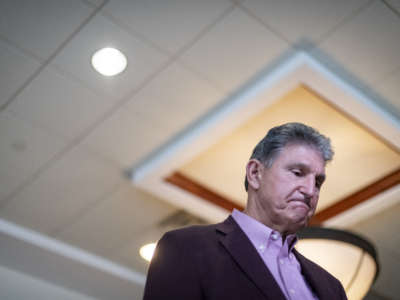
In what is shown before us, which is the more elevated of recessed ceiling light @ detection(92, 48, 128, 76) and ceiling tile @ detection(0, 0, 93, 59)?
ceiling tile @ detection(0, 0, 93, 59)

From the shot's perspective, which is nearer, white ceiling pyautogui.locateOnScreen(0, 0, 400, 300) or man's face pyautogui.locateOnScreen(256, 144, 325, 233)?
man's face pyautogui.locateOnScreen(256, 144, 325, 233)

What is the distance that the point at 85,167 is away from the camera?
433 centimetres

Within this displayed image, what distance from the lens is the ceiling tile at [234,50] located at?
3.24 m

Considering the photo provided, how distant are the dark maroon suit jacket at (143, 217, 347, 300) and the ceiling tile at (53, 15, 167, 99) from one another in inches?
88.2

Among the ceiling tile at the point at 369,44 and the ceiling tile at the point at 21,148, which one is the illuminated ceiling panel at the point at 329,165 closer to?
the ceiling tile at the point at 369,44

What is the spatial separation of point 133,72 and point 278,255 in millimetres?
2392

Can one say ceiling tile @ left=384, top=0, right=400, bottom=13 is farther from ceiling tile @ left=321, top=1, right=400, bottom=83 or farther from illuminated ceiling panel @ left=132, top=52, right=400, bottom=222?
illuminated ceiling panel @ left=132, top=52, right=400, bottom=222

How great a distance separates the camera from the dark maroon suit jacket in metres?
1.13

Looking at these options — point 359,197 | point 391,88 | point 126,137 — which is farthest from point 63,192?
point 391,88

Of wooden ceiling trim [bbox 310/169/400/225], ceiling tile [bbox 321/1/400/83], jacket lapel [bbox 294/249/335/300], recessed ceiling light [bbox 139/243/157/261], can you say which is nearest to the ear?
jacket lapel [bbox 294/249/335/300]

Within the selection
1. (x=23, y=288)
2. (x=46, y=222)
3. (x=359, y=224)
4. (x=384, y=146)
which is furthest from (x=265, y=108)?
(x=23, y=288)

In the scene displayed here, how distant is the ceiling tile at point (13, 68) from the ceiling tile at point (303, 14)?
1.40 metres

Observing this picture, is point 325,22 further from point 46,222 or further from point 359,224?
point 46,222

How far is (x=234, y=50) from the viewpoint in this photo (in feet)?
11.1
